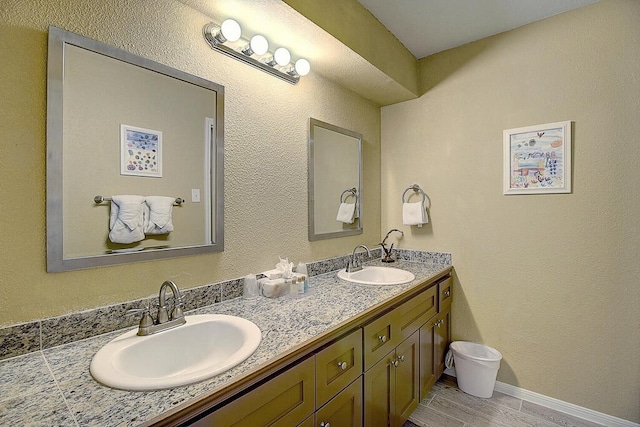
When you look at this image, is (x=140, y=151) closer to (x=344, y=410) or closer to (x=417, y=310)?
(x=344, y=410)

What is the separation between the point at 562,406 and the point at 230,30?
9.22 ft

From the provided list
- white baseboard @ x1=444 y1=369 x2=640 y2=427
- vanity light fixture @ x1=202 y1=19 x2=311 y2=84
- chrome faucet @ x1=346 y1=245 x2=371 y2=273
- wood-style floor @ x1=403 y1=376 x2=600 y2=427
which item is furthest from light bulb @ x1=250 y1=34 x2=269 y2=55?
white baseboard @ x1=444 y1=369 x2=640 y2=427

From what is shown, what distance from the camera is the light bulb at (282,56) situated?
1.54 metres

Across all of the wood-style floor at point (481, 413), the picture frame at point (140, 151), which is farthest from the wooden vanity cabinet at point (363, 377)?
the picture frame at point (140, 151)

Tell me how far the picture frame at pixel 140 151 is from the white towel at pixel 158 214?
0.34 feet

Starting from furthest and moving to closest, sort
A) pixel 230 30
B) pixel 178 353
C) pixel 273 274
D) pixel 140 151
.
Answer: pixel 273 274
pixel 230 30
pixel 140 151
pixel 178 353

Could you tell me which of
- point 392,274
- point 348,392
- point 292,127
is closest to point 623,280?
point 392,274

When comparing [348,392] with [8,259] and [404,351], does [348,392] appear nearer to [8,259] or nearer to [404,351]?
[404,351]

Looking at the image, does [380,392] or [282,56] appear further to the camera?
[282,56]

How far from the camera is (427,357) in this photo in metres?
1.87

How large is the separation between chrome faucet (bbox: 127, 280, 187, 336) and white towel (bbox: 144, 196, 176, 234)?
10.6 inches

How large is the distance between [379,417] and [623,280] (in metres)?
1.56

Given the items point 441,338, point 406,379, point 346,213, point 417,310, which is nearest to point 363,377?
point 406,379

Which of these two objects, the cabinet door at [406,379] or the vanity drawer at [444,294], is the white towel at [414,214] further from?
the cabinet door at [406,379]
